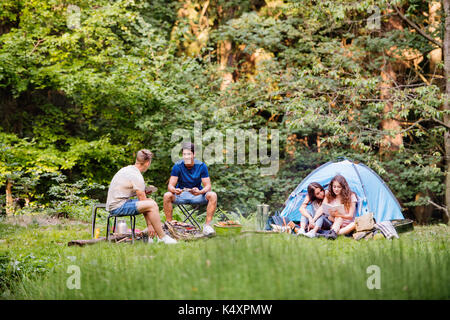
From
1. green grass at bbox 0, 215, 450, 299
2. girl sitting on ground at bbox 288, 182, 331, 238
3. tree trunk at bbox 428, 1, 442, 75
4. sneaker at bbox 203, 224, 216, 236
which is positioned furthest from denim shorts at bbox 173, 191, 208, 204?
tree trunk at bbox 428, 1, 442, 75

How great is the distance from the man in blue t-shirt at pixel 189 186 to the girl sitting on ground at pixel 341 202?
162cm

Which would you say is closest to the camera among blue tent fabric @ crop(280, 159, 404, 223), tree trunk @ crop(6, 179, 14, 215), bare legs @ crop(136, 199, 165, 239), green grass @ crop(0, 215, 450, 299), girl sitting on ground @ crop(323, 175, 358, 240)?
green grass @ crop(0, 215, 450, 299)

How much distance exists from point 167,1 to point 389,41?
622cm

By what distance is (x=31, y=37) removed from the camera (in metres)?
9.09

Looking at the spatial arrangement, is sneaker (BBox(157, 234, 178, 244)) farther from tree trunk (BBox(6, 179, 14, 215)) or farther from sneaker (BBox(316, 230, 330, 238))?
tree trunk (BBox(6, 179, 14, 215))

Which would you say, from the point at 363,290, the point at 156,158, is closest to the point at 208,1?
the point at 156,158

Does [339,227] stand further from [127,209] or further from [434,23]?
[434,23]

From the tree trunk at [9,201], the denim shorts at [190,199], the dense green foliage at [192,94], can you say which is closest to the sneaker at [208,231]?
the denim shorts at [190,199]

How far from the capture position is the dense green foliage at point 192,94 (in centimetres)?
895

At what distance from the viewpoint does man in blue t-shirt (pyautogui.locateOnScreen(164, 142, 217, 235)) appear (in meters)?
5.58

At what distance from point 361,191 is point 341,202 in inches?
26.6

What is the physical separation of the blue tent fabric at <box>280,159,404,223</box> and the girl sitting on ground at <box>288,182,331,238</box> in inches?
22.2

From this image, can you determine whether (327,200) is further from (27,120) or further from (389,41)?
(27,120)

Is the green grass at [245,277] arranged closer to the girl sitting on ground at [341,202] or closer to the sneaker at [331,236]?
the sneaker at [331,236]
